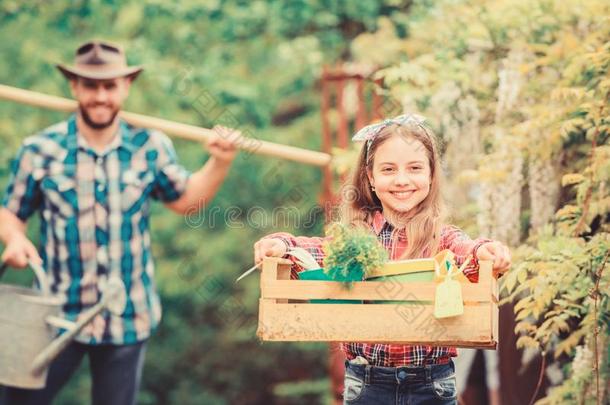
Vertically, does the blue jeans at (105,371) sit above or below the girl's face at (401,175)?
below

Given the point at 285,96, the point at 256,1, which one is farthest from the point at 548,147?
the point at 285,96

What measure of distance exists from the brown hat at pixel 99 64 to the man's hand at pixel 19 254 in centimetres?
72

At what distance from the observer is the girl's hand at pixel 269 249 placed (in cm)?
268

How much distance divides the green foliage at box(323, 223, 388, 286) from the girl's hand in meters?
0.15

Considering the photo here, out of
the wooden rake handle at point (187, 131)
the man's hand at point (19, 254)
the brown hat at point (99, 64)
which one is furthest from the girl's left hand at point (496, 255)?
the brown hat at point (99, 64)

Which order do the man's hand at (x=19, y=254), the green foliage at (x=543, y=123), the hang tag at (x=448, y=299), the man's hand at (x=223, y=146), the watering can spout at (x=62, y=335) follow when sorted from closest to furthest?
the hang tag at (x=448, y=299), the green foliage at (x=543, y=123), the watering can spout at (x=62, y=335), the man's hand at (x=19, y=254), the man's hand at (x=223, y=146)

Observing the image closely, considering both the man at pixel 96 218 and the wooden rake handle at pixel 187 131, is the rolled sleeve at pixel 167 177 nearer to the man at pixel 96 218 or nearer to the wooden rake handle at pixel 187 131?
the man at pixel 96 218

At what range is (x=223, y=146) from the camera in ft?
14.1

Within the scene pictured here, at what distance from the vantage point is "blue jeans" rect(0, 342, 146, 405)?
390 centimetres

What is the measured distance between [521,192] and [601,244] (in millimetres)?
1145

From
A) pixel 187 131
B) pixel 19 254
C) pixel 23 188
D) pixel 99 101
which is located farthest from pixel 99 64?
pixel 19 254

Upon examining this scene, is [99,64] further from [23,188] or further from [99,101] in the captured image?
[23,188]

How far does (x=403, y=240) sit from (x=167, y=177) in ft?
5.10

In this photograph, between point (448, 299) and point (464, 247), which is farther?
point (464, 247)
